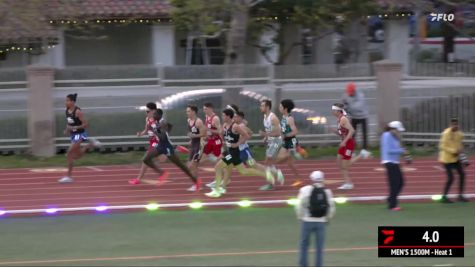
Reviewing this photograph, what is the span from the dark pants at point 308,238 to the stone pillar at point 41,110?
1233cm

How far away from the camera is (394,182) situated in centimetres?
1459

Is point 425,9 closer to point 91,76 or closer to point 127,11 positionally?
point 91,76

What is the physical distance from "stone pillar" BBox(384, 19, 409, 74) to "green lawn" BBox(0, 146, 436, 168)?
43.2ft

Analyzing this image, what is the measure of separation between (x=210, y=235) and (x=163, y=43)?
20.2 metres

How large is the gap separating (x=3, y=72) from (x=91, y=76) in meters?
2.19

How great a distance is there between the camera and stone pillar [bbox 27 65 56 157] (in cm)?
2088

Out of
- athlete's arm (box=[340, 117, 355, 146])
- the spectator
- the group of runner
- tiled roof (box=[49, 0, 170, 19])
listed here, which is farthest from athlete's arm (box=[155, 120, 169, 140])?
tiled roof (box=[49, 0, 170, 19])

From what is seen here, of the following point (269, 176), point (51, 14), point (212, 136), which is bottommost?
point (269, 176)

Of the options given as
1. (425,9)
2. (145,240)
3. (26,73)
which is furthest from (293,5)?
(145,240)

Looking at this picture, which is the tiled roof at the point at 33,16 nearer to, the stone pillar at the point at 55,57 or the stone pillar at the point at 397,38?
the stone pillar at the point at 55,57

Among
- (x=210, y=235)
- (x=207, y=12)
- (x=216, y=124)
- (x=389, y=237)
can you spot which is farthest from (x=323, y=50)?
(x=389, y=237)

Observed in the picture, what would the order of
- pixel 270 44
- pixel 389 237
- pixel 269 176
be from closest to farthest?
pixel 389 237, pixel 269 176, pixel 270 44
